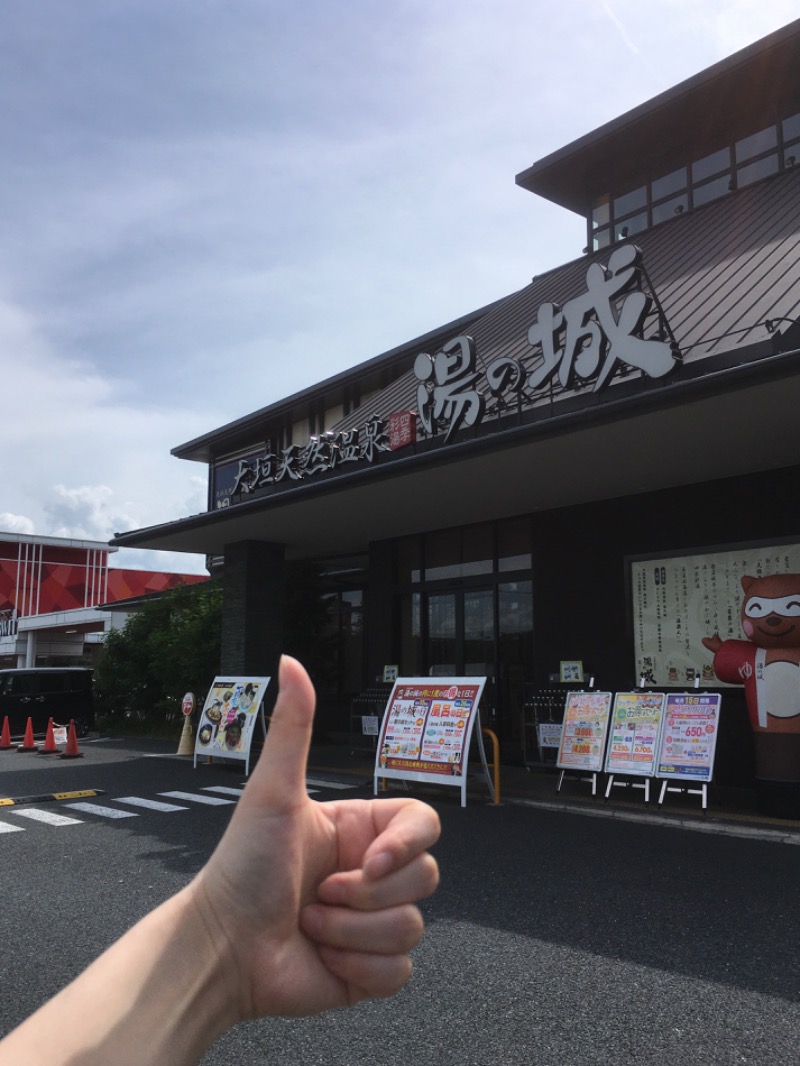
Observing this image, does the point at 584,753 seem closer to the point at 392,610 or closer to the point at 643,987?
the point at 643,987

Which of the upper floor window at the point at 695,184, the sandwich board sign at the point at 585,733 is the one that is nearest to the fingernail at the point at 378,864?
the sandwich board sign at the point at 585,733

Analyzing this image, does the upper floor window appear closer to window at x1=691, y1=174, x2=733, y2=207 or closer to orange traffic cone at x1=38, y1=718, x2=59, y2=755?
window at x1=691, y1=174, x2=733, y2=207

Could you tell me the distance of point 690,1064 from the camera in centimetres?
317

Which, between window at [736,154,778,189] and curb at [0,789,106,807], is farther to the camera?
window at [736,154,778,189]

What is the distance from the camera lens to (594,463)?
403 inches

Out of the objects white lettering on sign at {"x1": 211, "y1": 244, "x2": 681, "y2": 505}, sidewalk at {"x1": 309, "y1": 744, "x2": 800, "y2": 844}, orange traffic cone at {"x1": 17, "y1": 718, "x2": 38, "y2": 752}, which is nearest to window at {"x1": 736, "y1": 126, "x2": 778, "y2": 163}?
white lettering on sign at {"x1": 211, "y1": 244, "x2": 681, "y2": 505}

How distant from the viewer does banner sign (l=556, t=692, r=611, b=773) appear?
9.34m

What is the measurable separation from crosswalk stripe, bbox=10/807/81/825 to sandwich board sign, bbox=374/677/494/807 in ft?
11.4

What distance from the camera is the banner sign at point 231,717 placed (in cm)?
1227

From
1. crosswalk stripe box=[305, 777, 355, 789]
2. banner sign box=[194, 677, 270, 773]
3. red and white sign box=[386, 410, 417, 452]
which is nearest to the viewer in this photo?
crosswalk stripe box=[305, 777, 355, 789]

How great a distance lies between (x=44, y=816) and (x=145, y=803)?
113 centimetres

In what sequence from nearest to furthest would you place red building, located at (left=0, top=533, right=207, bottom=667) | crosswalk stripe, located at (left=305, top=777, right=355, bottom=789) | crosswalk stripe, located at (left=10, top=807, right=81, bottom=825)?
1. crosswalk stripe, located at (left=10, top=807, right=81, bottom=825)
2. crosswalk stripe, located at (left=305, top=777, right=355, bottom=789)
3. red building, located at (left=0, top=533, right=207, bottom=667)

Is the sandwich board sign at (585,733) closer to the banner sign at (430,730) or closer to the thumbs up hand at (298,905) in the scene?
the banner sign at (430,730)

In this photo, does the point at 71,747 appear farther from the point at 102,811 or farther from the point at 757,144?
the point at 757,144
